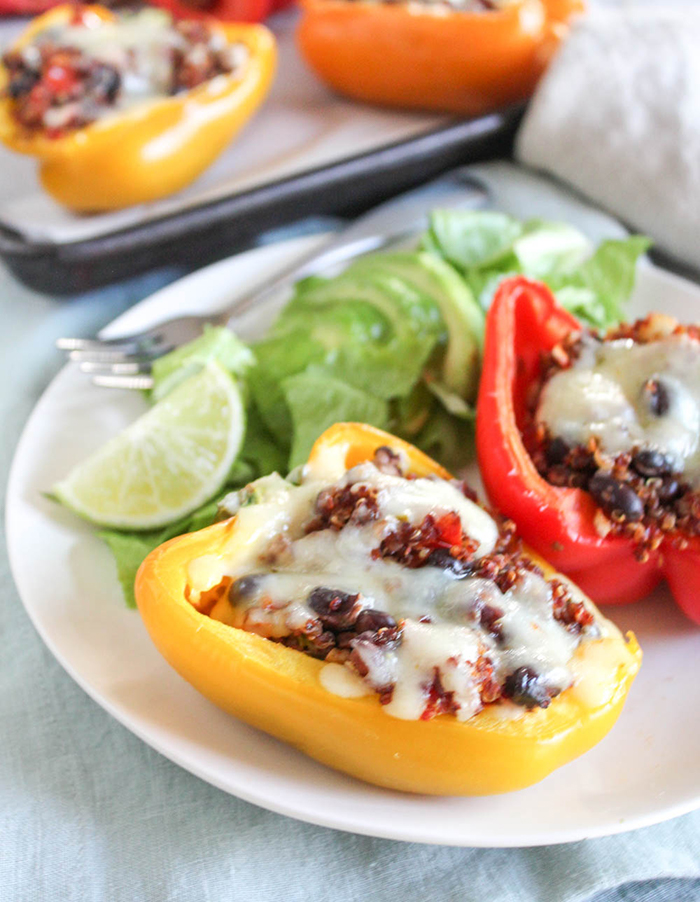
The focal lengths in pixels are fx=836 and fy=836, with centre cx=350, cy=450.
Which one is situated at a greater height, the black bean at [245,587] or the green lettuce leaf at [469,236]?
the green lettuce leaf at [469,236]

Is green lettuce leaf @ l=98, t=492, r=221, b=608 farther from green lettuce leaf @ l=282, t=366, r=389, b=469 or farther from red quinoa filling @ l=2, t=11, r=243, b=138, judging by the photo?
red quinoa filling @ l=2, t=11, r=243, b=138

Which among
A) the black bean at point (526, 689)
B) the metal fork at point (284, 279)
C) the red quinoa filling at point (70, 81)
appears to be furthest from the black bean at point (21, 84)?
the black bean at point (526, 689)

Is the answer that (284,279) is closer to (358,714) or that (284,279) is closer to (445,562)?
(445,562)

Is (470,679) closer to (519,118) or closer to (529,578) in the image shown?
(529,578)

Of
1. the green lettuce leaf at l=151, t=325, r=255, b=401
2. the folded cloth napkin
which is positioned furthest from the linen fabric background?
the folded cloth napkin

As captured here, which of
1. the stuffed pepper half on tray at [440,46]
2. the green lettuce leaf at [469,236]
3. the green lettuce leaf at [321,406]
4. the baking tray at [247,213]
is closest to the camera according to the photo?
the green lettuce leaf at [321,406]

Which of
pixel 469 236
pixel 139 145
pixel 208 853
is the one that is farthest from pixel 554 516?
pixel 139 145

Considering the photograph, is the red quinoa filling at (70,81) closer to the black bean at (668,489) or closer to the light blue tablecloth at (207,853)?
the light blue tablecloth at (207,853)
